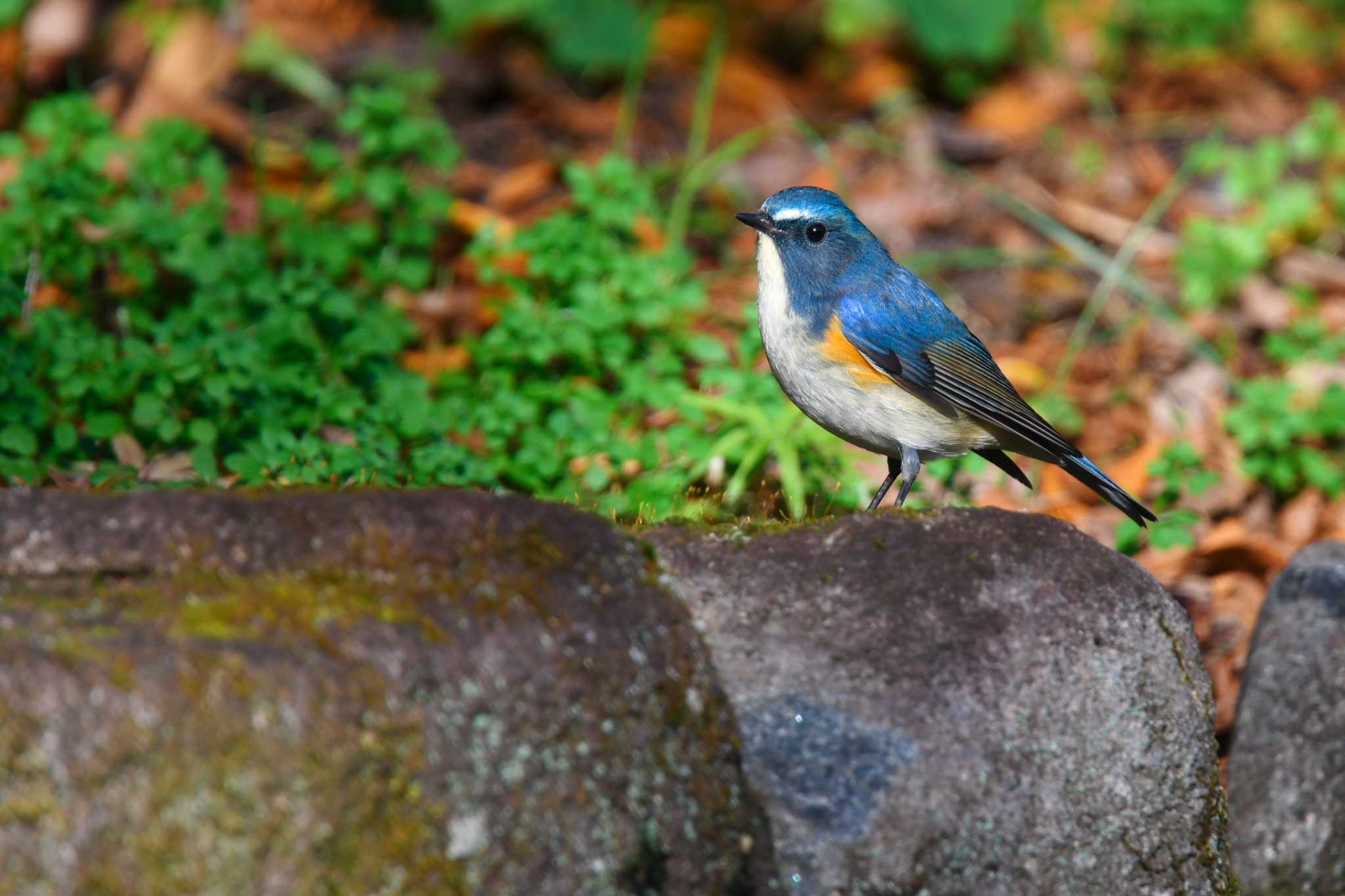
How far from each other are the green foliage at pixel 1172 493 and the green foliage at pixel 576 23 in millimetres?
4207

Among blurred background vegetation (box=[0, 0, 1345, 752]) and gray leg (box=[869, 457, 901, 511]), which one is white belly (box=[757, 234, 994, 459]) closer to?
gray leg (box=[869, 457, 901, 511])

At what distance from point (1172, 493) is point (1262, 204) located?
11.4ft

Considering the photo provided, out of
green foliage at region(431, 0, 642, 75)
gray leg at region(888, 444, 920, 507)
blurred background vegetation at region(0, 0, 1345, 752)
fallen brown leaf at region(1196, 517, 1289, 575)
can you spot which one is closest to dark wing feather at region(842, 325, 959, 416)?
gray leg at region(888, 444, 920, 507)

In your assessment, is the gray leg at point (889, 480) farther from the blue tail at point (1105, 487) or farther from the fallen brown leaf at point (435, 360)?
the fallen brown leaf at point (435, 360)

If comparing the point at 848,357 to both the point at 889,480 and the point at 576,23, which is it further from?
the point at 576,23

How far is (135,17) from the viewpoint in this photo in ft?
27.0

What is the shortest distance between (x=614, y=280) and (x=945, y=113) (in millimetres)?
4298

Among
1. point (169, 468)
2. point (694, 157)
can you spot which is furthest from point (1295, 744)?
point (694, 157)

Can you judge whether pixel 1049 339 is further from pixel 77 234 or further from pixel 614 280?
pixel 77 234

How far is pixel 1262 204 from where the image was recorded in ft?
25.6

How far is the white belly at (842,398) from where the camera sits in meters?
4.06

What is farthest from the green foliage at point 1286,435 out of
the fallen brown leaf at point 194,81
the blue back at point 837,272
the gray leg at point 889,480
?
the fallen brown leaf at point 194,81

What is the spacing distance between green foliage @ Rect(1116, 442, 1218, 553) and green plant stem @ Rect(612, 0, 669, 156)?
12.2ft

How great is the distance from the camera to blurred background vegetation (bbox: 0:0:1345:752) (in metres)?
4.63
